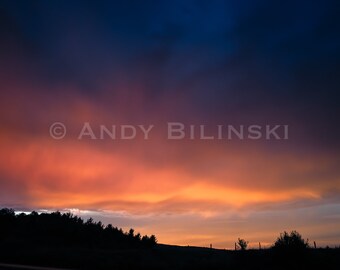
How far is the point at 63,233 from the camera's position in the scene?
56719mm

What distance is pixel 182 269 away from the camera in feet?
79.0

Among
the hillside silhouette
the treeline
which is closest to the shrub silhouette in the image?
the hillside silhouette

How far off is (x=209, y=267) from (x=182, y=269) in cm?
171

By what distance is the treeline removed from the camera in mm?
52100

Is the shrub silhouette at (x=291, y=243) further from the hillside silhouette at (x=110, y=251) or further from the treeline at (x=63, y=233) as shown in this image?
the treeline at (x=63, y=233)

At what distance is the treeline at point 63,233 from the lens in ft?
171

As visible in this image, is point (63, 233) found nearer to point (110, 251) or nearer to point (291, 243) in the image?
point (110, 251)

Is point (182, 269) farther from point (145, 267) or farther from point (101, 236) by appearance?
point (101, 236)

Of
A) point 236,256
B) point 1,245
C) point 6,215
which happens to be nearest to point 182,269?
point 236,256

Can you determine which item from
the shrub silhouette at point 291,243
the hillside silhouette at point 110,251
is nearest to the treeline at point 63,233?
the hillside silhouette at point 110,251

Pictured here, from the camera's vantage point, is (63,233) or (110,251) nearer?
(110,251)

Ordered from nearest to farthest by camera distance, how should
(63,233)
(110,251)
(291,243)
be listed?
(291,243)
(110,251)
(63,233)

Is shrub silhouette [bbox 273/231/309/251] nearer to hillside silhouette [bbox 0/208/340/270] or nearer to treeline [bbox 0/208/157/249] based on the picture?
hillside silhouette [bbox 0/208/340/270]

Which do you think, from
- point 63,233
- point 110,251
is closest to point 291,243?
point 110,251
